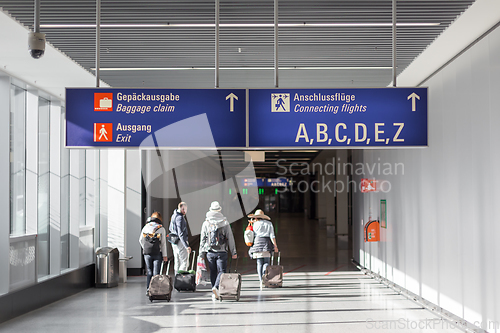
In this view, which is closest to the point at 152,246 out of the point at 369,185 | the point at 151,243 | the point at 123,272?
the point at 151,243

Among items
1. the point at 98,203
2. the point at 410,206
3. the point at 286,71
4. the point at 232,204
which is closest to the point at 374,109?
the point at 286,71

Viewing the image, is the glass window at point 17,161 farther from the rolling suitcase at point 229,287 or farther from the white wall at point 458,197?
the white wall at point 458,197

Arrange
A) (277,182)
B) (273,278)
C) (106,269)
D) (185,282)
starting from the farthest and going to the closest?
(277,182)
(106,269)
(273,278)
(185,282)

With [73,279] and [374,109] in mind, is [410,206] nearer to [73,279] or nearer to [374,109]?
[374,109]

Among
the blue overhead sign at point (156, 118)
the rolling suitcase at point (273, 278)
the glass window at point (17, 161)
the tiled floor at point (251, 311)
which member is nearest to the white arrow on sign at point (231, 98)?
the blue overhead sign at point (156, 118)

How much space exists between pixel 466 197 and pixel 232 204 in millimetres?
28725

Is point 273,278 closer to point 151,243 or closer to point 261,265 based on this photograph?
point 261,265

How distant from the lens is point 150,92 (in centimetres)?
433

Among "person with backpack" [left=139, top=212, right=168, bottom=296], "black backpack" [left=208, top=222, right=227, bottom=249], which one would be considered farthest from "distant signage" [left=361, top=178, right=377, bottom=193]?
"person with backpack" [left=139, top=212, right=168, bottom=296]

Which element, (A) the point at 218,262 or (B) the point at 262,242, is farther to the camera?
(B) the point at 262,242

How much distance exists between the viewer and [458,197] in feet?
20.1

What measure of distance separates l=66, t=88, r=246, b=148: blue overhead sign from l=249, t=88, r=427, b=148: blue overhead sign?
0.23m

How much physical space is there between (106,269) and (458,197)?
6.81 m

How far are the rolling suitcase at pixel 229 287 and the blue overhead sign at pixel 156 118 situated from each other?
4197 mm
